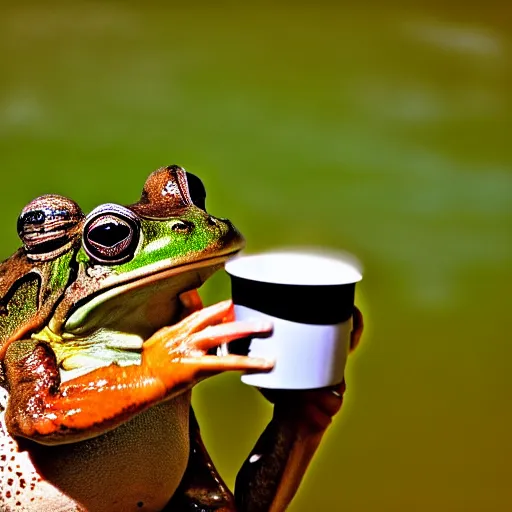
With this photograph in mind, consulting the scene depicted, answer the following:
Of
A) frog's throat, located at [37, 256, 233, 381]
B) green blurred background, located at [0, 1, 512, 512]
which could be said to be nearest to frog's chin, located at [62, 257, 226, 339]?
frog's throat, located at [37, 256, 233, 381]

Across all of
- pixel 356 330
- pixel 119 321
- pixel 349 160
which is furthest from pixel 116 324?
pixel 349 160

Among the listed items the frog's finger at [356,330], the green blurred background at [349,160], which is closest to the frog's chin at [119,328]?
Result: the frog's finger at [356,330]

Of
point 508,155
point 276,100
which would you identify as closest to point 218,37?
point 276,100

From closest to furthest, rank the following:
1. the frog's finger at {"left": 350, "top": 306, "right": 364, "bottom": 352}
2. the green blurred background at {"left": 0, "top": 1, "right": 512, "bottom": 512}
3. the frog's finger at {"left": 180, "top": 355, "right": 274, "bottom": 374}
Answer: the frog's finger at {"left": 180, "top": 355, "right": 274, "bottom": 374} < the frog's finger at {"left": 350, "top": 306, "right": 364, "bottom": 352} < the green blurred background at {"left": 0, "top": 1, "right": 512, "bottom": 512}

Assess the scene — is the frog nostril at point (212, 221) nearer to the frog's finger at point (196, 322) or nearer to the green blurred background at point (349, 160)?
the frog's finger at point (196, 322)

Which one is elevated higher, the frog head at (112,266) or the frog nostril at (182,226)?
the frog nostril at (182,226)

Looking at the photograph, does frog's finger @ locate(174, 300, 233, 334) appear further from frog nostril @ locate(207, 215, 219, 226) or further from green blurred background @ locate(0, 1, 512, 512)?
green blurred background @ locate(0, 1, 512, 512)
